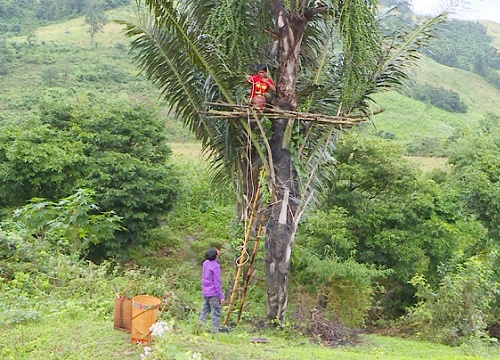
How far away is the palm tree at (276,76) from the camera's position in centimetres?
722

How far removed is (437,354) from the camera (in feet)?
21.8

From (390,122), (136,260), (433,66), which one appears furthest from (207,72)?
(433,66)

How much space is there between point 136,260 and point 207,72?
6050 mm

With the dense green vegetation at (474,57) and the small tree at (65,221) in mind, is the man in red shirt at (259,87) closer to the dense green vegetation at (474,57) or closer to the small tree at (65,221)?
the small tree at (65,221)

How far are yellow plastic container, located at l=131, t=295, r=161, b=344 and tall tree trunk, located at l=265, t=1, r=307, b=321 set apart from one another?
3.50 metres

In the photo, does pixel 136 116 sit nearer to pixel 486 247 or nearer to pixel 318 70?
pixel 318 70

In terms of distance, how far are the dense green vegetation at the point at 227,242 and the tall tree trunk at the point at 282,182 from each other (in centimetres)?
59

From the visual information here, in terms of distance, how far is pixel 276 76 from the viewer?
7.89 metres

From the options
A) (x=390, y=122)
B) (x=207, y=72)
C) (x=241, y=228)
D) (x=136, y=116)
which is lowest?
(x=390, y=122)

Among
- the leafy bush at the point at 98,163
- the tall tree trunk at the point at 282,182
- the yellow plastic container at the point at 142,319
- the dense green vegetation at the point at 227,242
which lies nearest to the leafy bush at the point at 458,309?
the dense green vegetation at the point at 227,242

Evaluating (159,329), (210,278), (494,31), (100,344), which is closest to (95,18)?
(210,278)

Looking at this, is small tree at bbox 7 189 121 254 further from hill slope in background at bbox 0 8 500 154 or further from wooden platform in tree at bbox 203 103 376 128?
hill slope in background at bbox 0 8 500 154

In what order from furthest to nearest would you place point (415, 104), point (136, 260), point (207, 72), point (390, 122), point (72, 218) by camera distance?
point (415, 104) → point (390, 122) → point (136, 260) → point (72, 218) → point (207, 72)

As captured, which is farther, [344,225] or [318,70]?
[344,225]
